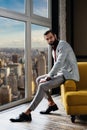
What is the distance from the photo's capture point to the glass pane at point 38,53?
529cm

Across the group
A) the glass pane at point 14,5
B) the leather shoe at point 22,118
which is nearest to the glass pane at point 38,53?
the glass pane at point 14,5

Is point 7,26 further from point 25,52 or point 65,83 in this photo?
point 65,83

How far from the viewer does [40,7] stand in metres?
5.55

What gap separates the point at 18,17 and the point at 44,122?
2.16m

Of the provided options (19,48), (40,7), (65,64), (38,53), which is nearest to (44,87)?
(65,64)

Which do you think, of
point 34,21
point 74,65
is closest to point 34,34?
point 34,21

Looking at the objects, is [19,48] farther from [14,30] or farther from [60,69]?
[60,69]

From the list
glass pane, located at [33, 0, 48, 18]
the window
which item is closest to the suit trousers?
the window

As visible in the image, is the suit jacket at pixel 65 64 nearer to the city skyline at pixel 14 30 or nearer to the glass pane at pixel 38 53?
the city skyline at pixel 14 30

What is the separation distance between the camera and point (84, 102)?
3.50 metres

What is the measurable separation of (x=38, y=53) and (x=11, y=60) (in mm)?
916

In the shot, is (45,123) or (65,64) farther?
(65,64)

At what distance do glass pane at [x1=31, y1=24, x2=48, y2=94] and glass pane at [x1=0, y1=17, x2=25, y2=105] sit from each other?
1.25ft

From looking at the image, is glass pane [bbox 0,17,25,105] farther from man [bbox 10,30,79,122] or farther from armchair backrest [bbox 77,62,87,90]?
armchair backrest [bbox 77,62,87,90]
